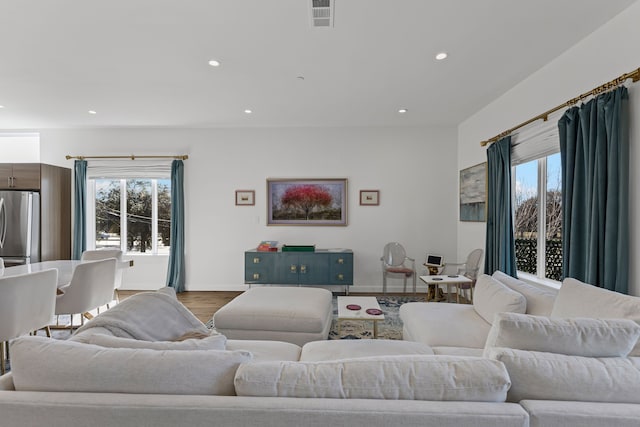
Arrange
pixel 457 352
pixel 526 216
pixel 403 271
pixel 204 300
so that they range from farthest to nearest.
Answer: pixel 204 300, pixel 403 271, pixel 526 216, pixel 457 352

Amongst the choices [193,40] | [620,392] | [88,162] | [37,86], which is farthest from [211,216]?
[620,392]

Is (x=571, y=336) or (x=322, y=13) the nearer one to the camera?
(x=571, y=336)

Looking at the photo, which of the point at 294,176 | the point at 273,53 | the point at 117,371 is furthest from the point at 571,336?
the point at 294,176

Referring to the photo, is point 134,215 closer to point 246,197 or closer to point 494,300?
point 246,197

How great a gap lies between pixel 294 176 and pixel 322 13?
2.94 metres

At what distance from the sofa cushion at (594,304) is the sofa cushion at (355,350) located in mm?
903

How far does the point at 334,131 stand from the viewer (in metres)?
4.82

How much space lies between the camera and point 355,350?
1.73m

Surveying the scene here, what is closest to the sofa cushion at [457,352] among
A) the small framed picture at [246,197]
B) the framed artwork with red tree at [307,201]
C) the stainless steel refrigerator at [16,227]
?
the framed artwork with red tree at [307,201]

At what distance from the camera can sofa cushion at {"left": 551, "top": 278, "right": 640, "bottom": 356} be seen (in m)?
1.56

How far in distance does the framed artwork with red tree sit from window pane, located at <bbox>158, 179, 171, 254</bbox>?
1.69 m

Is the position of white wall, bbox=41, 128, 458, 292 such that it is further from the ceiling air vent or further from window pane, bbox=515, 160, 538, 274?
the ceiling air vent

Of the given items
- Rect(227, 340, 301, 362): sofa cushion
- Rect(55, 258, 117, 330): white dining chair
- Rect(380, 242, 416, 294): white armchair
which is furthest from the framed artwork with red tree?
Rect(227, 340, 301, 362): sofa cushion

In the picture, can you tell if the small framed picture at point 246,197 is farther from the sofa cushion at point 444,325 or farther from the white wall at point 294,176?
the sofa cushion at point 444,325
